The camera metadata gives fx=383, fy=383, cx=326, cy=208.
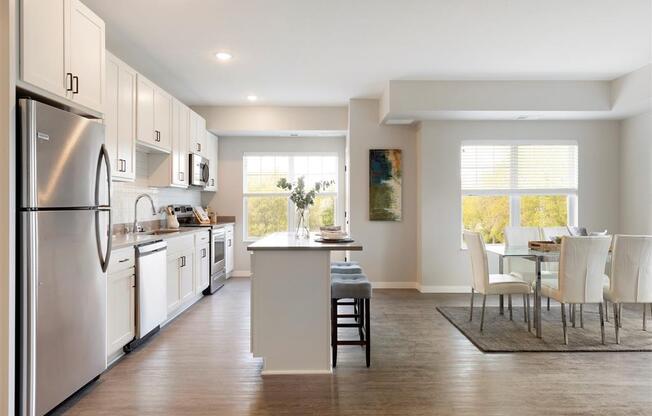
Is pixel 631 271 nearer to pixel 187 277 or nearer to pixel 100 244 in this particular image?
pixel 100 244

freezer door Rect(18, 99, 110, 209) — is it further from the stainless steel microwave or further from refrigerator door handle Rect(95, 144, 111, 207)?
the stainless steel microwave

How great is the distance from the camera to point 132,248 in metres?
3.12

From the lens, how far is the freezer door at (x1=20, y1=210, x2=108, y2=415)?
199cm

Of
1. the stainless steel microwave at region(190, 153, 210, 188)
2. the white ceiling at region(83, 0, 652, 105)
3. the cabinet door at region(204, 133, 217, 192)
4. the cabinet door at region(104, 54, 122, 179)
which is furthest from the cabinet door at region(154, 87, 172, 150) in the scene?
the cabinet door at region(204, 133, 217, 192)

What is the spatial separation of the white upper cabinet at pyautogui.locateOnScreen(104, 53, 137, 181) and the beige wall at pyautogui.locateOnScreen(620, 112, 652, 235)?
6105 mm

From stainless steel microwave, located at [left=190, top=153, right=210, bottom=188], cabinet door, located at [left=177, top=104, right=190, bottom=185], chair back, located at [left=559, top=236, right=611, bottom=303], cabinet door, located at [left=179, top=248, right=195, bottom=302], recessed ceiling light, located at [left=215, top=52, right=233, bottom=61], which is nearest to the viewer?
chair back, located at [left=559, top=236, right=611, bottom=303]

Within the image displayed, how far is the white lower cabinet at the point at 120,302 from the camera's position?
280cm

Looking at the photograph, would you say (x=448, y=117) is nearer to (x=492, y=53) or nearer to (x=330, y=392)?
(x=492, y=53)

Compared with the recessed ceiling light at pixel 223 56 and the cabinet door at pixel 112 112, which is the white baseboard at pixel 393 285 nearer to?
the recessed ceiling light at pixel 223 56

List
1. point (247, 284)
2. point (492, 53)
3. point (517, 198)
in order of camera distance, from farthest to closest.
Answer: point (247, 284), point (517, 198), point (492, 53)

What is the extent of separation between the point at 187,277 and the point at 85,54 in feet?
8.57

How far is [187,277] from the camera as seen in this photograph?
4.43 meters

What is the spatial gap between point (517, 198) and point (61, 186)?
539 cm

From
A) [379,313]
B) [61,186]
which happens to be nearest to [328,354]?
[379,313]
